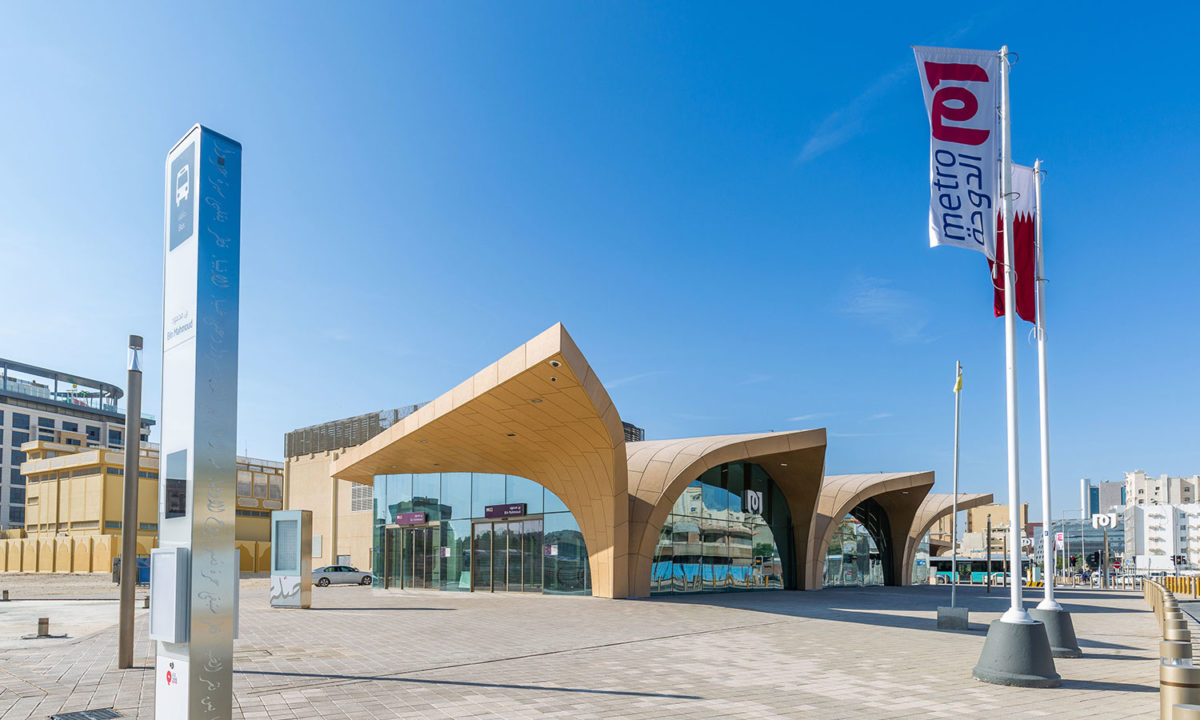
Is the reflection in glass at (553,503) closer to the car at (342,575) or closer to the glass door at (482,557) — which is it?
the glass door at (482,557)

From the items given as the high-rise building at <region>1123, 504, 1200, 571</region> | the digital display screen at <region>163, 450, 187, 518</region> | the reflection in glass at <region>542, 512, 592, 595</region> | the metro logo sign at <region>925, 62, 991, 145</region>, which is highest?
the metro logo sign at <region>925, 62, 991, 145</region>

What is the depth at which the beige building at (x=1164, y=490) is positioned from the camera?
18500 cm

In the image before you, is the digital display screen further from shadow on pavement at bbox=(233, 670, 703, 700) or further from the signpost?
shadow on pavement at bbox=(233, 670, 703, 700)

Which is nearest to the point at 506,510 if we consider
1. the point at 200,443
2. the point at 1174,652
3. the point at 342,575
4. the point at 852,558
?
the point at 342,575

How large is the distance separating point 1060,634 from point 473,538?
2379 centimetres

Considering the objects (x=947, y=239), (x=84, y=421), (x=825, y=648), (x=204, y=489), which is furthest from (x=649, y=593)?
(x=84, y=421)

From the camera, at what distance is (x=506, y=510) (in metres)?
32.1

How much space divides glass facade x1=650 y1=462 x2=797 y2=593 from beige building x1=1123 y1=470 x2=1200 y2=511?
183 metres

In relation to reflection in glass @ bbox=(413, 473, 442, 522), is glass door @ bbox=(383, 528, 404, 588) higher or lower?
lower

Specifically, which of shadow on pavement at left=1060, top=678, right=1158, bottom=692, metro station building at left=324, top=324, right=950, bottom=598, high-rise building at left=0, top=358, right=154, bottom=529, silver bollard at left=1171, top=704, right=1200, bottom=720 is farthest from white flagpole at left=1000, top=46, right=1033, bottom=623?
high-rise building at left=0, top=358, right=154, bottom=529

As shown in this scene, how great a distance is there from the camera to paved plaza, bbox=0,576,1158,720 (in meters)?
9.30

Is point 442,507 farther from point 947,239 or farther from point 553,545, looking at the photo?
point 947,239

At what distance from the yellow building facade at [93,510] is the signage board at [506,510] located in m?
33.2

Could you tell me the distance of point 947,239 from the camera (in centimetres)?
1180
